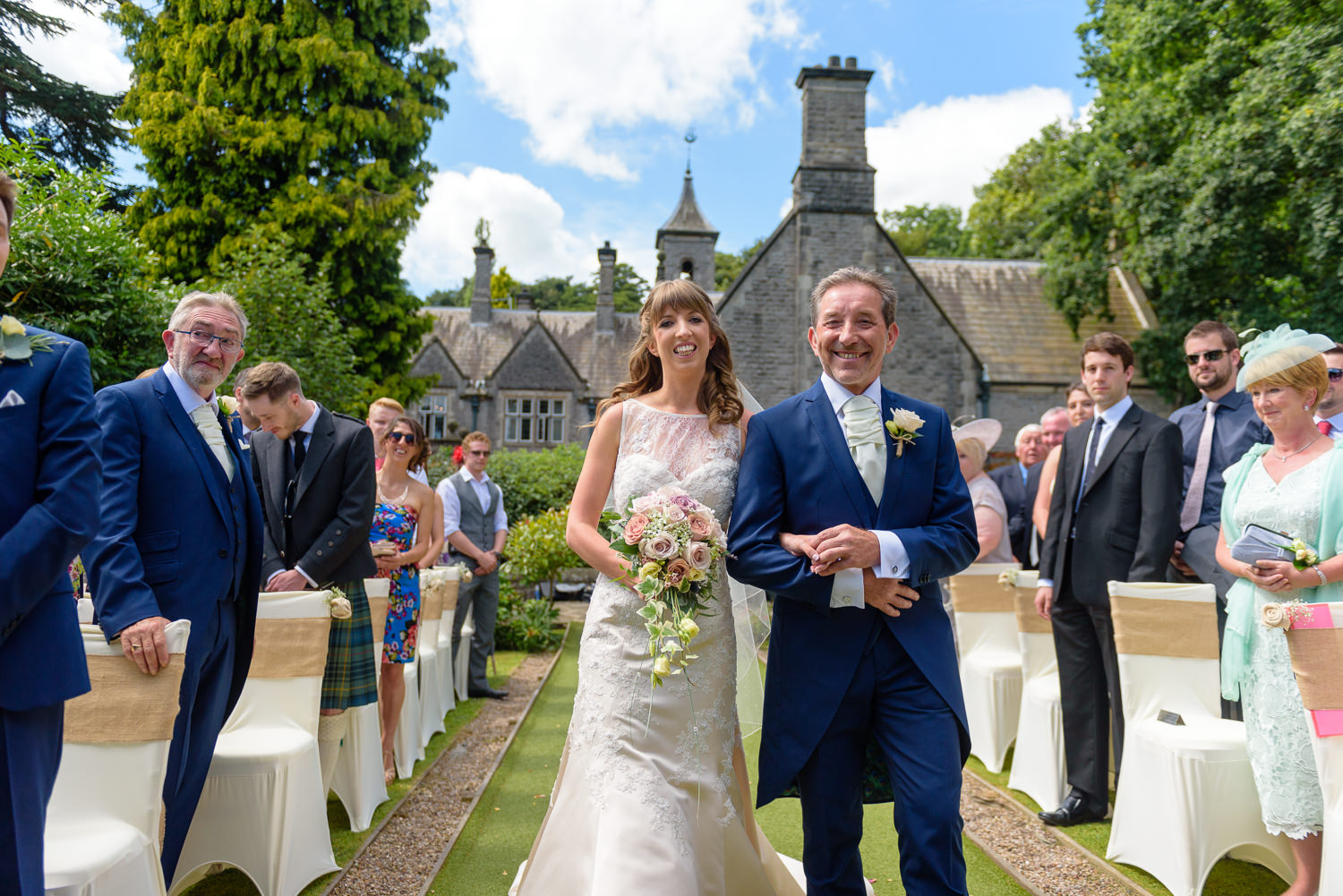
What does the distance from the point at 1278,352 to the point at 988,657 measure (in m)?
3.42

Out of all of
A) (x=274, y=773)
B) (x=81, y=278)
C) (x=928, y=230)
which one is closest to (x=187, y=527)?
(x=274, y=773)

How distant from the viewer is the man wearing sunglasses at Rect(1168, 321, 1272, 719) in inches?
209

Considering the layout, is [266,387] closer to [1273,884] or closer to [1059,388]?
[1273,884]

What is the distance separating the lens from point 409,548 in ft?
20.3

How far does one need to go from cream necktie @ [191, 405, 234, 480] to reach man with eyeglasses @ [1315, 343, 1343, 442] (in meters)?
5.59

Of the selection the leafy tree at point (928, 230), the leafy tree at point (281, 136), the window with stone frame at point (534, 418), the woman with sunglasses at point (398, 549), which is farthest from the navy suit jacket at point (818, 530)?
the leafy tree at point (928, 230)

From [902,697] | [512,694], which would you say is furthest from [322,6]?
[902,697]

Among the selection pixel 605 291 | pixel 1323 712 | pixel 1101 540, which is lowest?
pixel 1323 712

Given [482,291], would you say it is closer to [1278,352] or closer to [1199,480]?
[1199,480]

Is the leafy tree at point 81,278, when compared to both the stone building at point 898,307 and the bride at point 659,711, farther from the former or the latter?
the stone building at point 898,307

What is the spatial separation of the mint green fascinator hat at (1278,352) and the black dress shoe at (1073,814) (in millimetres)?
2491

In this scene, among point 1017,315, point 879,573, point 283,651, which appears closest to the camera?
point 879,573

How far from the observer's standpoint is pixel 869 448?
118 inches

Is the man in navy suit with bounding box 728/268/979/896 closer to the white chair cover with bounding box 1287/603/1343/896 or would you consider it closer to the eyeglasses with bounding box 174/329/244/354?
the white chair cover with bounding box 1287/603/1343/896
